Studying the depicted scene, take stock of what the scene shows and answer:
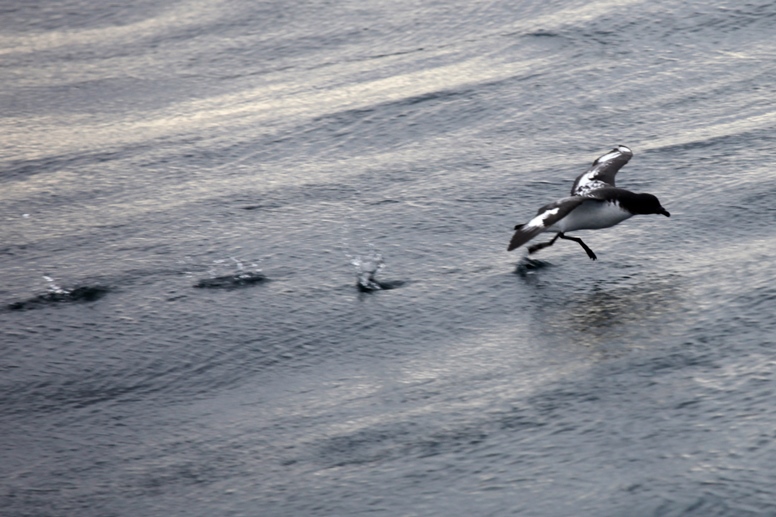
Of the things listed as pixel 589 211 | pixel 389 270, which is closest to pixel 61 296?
pixel 389 270

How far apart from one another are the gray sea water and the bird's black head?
29 centimetres

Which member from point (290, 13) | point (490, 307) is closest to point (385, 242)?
point (490, 307)

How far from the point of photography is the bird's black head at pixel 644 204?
7215mm

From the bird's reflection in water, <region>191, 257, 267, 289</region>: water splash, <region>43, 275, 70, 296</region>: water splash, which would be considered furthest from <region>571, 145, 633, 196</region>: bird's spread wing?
<region>43, 275, 70, 296</region>: water splash

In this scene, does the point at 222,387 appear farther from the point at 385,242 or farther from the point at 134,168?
the point at 134,168

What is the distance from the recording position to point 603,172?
308 inches

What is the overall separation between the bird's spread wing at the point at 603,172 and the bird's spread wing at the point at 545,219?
0.31 metres

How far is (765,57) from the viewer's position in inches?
414

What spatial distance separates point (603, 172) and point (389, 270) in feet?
5.64

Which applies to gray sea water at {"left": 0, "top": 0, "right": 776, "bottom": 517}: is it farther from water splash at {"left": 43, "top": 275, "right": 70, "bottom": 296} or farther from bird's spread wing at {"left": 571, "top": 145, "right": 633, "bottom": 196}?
bird's spread wing at {"left": 571, "top": 145, "right": 633, "bottom": 196}

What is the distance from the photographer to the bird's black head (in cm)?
721

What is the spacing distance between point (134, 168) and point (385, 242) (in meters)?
2.80

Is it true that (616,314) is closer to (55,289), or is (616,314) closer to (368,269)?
(368,269)

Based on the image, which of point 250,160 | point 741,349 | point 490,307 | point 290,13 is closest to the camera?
point 741,349
